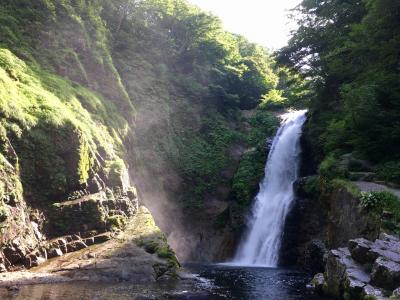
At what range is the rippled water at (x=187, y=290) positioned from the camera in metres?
11.7

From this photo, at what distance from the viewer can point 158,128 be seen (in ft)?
98.4

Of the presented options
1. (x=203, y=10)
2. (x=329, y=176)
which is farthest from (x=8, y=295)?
(x=203, y=10)

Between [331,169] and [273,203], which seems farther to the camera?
[273,203]

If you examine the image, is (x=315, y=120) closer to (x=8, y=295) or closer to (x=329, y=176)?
(x=329, y=176)

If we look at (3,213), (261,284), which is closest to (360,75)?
(261,284)

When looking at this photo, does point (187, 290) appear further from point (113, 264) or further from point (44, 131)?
point (44, 131)

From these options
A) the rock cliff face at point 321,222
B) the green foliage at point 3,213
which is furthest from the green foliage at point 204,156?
the green foliage at point 3,213

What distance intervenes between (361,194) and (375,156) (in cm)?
441

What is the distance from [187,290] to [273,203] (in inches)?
557

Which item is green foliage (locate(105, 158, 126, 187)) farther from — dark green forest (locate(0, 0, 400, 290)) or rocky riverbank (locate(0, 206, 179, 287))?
rocky riverbank (locate(0, 206, 179, 287))

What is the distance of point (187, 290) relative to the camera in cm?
1329

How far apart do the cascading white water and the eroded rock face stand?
10.1 meters

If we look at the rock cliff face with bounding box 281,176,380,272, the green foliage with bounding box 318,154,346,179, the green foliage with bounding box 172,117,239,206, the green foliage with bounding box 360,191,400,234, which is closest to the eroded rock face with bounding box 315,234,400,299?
the green foliage with bounding box 360,191,400,234

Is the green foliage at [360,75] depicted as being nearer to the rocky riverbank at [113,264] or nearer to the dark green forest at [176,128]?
the dark green forest at [176,128]
